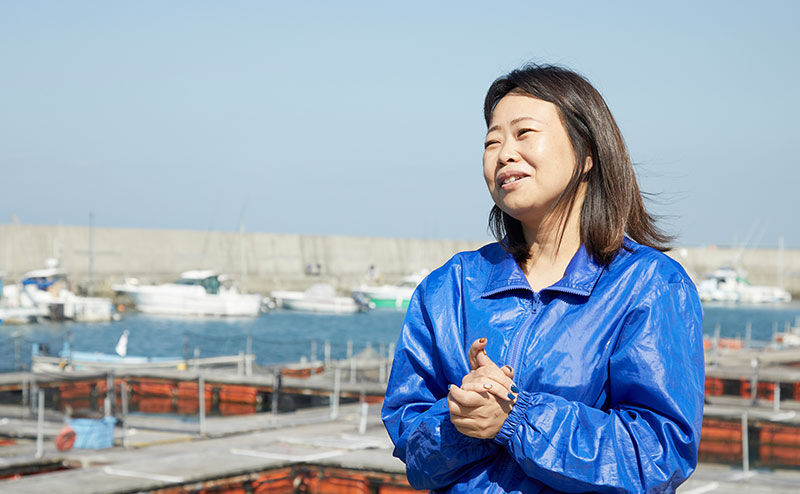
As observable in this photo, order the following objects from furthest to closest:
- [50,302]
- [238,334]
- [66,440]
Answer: [50,302], [238,334], [66,440]

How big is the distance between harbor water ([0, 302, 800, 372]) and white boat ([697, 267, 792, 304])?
23.1 metres

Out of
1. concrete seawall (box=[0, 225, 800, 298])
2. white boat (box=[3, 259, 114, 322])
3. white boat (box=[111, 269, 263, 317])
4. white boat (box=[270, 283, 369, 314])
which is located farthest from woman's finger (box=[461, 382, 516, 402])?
white boat (box=[270, 283, 369, 314])

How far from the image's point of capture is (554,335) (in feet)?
6.09

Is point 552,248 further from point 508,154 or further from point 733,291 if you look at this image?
point 733,291

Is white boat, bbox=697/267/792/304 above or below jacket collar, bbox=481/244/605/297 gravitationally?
below

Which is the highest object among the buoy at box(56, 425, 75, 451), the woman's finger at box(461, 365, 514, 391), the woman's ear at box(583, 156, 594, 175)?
the woman's ear at box(583, 156, 594, 175)

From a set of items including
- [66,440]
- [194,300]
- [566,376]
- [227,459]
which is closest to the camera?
[566,376]

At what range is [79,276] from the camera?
243ft

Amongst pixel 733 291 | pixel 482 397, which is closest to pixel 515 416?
pixel 482 397

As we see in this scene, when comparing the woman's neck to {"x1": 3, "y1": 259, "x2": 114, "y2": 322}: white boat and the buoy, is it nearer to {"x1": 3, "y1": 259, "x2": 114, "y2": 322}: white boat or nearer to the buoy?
the buoy

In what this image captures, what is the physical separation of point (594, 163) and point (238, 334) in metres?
52.9

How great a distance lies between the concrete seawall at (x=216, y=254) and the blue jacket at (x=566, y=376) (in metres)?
69.6

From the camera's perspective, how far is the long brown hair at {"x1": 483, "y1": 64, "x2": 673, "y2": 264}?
1.96 metres

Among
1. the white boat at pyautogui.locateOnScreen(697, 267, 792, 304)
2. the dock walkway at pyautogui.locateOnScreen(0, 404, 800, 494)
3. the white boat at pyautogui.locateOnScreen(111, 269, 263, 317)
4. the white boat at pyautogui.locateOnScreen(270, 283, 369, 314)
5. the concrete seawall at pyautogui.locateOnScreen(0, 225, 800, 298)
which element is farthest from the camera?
the white boat at pyautogui.locateOnScreen(697, 267, 792, 304)
